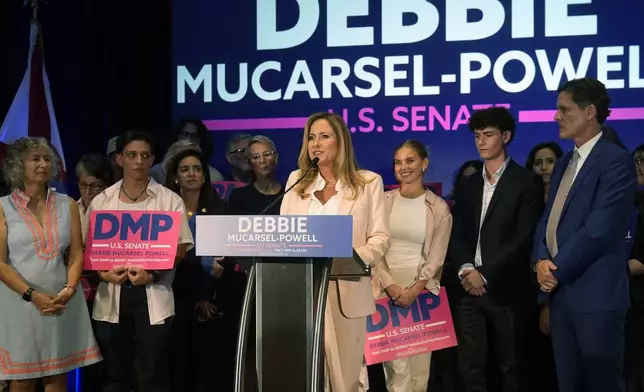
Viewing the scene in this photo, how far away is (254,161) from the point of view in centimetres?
489

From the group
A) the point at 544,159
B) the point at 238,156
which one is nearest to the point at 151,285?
the point at 238,156

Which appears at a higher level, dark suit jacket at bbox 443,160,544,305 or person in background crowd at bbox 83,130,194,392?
dark suit jacket at bbox 443,160,544,305

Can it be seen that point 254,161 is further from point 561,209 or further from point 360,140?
point 561,209

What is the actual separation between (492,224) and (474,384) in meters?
0.91

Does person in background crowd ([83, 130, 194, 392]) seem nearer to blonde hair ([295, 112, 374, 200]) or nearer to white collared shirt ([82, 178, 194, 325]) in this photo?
white collared shirt ([82, 178, 194, 325])

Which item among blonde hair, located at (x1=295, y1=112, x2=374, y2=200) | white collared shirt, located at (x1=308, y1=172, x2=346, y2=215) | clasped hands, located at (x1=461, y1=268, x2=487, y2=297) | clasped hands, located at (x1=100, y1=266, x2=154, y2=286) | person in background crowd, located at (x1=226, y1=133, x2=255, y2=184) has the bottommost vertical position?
clasped hands, located at (x1=461, y1=268, x2=487, y2=297)

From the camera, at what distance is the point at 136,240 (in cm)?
408

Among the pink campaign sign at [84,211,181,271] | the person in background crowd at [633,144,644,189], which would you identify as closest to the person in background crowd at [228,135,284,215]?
the pink campaign sign at [84,211,181,271]

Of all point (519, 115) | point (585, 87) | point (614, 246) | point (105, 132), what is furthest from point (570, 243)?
point (105, 132)

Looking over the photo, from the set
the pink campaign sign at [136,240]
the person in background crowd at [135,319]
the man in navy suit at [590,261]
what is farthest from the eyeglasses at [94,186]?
the man in navy suit at [590,261]

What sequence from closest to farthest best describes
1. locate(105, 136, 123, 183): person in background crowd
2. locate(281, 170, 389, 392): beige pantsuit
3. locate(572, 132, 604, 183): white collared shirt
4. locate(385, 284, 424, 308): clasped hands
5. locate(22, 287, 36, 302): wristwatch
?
locate(281, 170, 389, 392): beige pantsuit
locate(572, 132, 604, 183): white collared shirt
locate(22, 287, 36, 302): wristwatch
locate(385, 284, 424, 308): clasped hands
locate(105, 136, 123, 183): person in background crowd

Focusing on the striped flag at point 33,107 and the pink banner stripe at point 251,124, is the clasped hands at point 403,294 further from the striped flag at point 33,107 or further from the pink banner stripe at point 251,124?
the striped flag at point 33,107

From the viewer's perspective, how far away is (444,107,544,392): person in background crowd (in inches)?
171

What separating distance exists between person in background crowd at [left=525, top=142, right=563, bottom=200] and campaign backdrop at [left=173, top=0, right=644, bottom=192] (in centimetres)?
63
